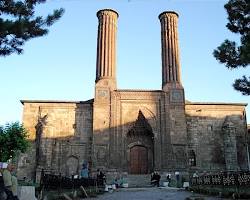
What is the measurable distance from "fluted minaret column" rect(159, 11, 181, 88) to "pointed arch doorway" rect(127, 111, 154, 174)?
355cm

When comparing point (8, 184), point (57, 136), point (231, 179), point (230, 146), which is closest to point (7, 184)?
point (8, 184)

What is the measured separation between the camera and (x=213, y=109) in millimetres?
25500

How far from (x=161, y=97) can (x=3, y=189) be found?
18.0m

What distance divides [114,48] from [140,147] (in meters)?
7.90

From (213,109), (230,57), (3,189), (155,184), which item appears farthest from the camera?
(213,109)

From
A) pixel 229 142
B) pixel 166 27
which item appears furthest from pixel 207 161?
pixel 166 27

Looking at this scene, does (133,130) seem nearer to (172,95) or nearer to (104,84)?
(172,95)

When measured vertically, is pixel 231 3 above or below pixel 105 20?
below

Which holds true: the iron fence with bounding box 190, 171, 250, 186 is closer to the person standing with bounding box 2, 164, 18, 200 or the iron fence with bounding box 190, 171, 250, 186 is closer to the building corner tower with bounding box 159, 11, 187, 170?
the person standing with bounding box 2, 164, 18, 200

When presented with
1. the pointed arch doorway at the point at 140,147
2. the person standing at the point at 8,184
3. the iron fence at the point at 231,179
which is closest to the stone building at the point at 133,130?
the pointed arch doorway at the point at 140,147

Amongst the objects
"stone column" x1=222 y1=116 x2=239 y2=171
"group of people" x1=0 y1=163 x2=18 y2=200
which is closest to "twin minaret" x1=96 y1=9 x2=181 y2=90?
"stone column" x1=222 y1=116 x2=239 y2=171

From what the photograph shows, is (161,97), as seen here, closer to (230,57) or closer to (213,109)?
(213,109)

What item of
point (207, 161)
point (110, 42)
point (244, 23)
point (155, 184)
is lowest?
point (155, 184)

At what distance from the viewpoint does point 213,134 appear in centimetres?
2488
